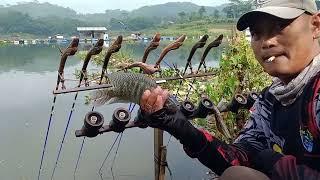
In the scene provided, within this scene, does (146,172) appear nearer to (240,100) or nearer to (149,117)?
(240,100)

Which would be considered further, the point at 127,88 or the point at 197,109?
the point at 197,109

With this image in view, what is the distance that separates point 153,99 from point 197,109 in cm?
206

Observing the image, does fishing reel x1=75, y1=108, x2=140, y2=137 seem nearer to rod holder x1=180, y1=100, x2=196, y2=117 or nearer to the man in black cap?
rod holder x1=180, y1=100, x2=196, y2=117

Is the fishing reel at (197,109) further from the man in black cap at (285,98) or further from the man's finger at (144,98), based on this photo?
the man's finger at (144,98)

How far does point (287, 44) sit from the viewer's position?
1.91m

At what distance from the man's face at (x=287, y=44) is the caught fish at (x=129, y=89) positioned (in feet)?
1.72

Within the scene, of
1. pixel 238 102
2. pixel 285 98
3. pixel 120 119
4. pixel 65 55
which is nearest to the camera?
pixel 285 98

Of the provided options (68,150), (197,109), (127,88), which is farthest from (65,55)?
(68,150)

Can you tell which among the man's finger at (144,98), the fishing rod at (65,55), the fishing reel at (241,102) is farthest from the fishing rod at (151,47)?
the man's finger at (144,98)

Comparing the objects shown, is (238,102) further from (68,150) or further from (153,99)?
(68,150)

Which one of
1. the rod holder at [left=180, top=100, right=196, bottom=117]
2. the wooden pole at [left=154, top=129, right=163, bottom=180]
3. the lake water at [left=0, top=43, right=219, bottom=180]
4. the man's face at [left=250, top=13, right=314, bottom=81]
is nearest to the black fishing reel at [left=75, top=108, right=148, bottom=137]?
the rod holder at [left=180, top=100, right=196, bottom=117]

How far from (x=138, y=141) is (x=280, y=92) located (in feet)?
30.2

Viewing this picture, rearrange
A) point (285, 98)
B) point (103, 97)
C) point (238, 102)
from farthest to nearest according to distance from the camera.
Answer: point (238, 102) < point (103, 97) < point (285, 98)

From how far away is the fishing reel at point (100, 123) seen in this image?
306 cm
